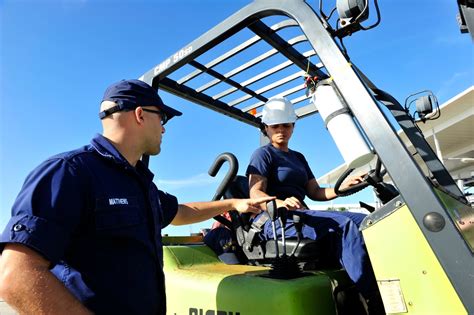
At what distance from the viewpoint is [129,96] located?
6.46ft

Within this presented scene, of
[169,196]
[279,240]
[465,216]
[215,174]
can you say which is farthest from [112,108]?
[465,216]

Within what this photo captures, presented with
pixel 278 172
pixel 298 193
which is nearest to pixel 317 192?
pixel 298 193

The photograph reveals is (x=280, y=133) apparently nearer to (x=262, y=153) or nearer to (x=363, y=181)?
(x=262, y=153)

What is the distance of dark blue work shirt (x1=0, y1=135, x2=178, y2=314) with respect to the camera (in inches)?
54.2

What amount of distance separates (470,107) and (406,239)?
1506cm

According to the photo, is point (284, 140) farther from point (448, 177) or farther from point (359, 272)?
point (359, 272)

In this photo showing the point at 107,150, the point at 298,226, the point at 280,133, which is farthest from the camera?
the point at 280,133

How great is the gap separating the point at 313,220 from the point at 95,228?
134 cm

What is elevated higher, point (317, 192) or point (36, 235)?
point (317, 192)

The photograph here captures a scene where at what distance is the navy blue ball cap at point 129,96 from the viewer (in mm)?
1945

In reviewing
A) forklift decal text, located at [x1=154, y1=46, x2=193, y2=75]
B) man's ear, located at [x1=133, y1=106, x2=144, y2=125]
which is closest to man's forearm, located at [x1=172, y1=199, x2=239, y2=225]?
man's ear, located at [x1=133, y1=106, x2=144, y2=125]

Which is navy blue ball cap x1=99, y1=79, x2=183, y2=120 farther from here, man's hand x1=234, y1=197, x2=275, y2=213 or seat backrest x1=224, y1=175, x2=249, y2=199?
seat backrest x1=224, y1=175, x2=249, y2=199

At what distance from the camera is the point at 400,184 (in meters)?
1.56

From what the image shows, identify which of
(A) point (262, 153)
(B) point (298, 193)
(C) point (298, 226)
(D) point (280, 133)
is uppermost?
(D) point (280, 133)
